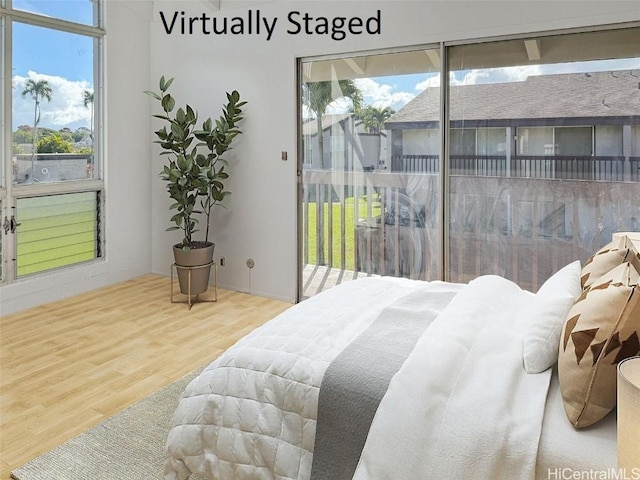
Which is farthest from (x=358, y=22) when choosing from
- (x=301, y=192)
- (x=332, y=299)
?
(x=332, y=299)

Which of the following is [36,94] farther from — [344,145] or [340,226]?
[340,226]

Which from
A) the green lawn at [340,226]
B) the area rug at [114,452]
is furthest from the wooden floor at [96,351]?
the green lawn at [340,226]

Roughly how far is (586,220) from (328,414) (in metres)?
2.53

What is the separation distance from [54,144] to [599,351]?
445 cm

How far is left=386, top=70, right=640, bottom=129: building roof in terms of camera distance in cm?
312

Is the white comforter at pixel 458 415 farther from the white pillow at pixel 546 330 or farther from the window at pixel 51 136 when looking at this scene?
the window at pixel 51 136

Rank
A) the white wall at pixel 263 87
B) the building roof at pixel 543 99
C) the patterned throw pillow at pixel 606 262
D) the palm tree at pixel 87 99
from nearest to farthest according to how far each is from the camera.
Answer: the patterned throw pillow at pixel 606 262, the building roof at pixel 543 99, the white wall at pixel 263 87, the palm tree at pixel 87 99

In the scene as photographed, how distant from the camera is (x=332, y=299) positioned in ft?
7.57

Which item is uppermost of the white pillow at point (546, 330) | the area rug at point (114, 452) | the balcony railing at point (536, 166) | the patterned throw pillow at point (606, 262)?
the balcony railing at point (536, 166)

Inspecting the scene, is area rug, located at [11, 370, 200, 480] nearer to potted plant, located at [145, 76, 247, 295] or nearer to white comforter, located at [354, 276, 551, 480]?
white comforter, located at [354, 276, 551, 480]

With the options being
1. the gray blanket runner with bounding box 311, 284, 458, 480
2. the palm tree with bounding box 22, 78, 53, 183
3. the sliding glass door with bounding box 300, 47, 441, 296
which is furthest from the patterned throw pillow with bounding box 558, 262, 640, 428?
the palm tree with bounding box 22, 78, 53, 183

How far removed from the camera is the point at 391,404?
1.42 metres

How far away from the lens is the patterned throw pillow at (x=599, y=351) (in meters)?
1.23

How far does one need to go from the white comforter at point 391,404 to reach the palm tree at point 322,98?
2.21 meters
